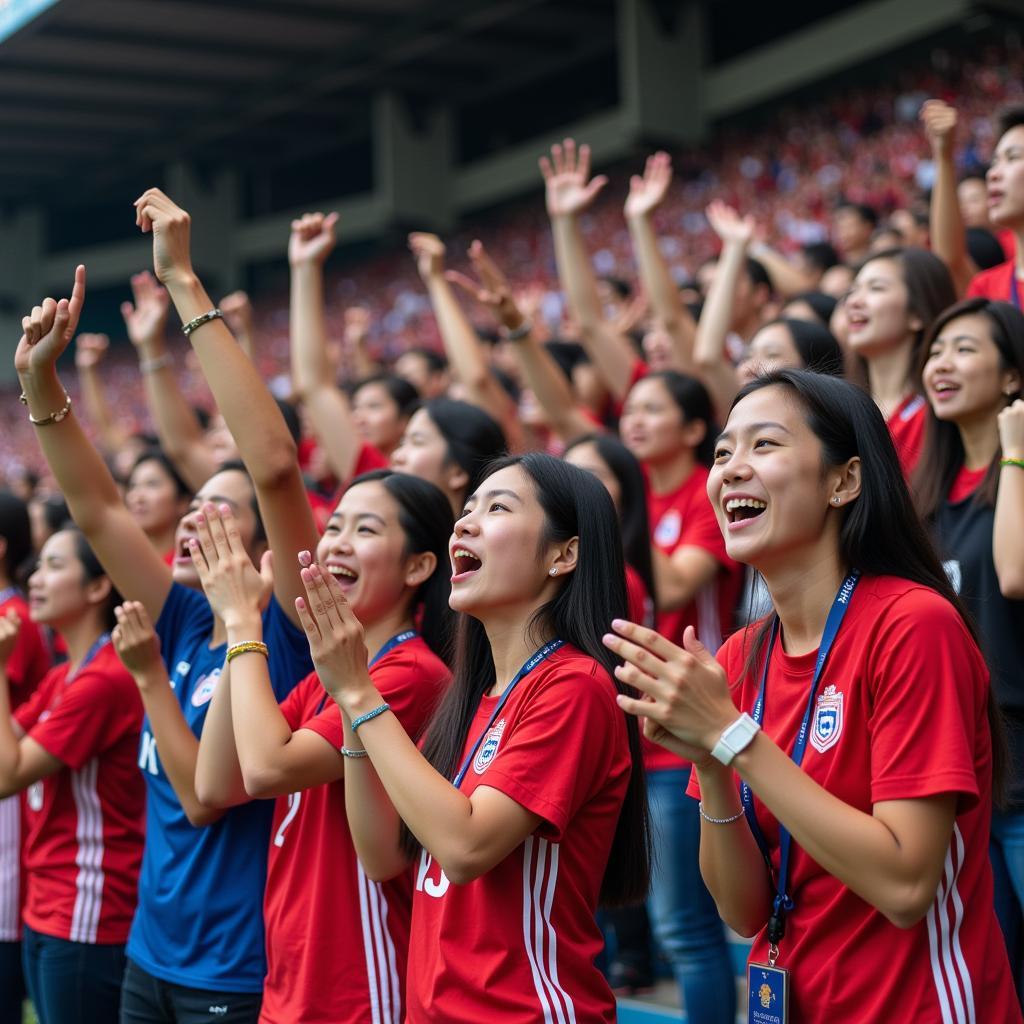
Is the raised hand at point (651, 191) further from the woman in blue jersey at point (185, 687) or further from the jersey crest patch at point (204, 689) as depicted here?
the jersey crest patch at point (204, 689)

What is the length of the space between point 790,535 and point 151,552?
176 centimetres

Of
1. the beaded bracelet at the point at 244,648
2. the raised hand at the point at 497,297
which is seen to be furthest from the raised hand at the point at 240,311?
the beaded bracelet at the point at 244,648

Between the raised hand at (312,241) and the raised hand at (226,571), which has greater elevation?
the raised hand at (312,241)

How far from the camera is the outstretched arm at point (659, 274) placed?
16.7 ft

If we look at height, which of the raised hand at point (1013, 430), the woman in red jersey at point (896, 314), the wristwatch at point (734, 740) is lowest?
the wristwatch at point (734, 740)

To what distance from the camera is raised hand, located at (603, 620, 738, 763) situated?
1.82m

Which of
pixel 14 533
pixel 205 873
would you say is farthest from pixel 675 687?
pixel 14 533

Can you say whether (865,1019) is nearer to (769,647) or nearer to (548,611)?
(769,647)

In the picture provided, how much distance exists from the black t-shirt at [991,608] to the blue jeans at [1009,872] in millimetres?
48

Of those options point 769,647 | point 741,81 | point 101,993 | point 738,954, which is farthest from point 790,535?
point 741,81

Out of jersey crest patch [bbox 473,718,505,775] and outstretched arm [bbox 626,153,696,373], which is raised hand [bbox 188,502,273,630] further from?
outstretched arm [bbox 626,153,696,373]

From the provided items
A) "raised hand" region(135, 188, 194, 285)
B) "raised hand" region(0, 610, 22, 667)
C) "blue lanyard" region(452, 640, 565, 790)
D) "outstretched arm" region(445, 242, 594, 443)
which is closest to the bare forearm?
"blue lanyard" region(452, 640, 565, 790)

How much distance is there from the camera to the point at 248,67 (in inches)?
573

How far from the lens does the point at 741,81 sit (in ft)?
38.5
